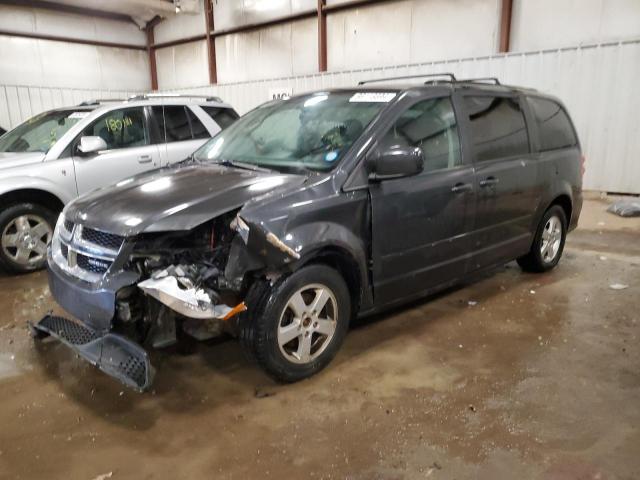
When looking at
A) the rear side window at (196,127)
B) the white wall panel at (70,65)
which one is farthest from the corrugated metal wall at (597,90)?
the white wall panel at (70,65)

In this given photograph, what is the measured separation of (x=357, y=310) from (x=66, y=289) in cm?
171

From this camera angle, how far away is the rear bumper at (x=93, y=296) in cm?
258

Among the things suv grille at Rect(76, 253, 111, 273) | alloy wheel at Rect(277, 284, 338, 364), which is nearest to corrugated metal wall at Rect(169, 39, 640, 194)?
alloy wheel at Rect(277, 284, 338, 364)

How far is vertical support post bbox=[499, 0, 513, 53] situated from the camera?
27.9ft

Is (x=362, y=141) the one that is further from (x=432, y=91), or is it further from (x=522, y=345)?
(x=522, y=345)

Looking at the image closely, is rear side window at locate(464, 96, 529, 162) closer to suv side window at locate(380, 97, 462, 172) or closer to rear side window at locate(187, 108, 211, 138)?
suv side window at locate(380, 97, 462, 172)

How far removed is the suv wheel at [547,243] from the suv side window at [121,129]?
4.25 metres

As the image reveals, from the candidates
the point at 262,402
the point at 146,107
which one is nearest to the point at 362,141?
the point at 262,402

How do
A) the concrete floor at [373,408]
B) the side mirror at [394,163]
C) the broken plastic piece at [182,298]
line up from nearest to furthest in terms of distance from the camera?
the concrete floor at [373,408] → the broken plastic piece at [182,298] → the side mirror at [394,163]

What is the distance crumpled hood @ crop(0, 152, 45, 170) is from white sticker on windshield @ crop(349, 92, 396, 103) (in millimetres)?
3378

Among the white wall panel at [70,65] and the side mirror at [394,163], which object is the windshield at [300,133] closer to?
the side mirror at [394,163]

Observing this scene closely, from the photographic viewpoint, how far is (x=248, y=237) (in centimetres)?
258

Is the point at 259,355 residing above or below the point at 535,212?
below

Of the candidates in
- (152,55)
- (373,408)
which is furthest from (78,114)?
(152,55)
